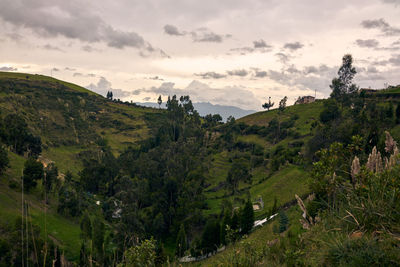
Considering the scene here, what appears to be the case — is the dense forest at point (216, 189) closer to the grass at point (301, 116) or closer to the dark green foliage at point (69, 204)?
the dark green foliage at point (69, 204)

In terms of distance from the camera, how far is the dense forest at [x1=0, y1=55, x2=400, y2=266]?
7.67m

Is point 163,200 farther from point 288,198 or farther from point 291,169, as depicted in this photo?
point 291,169

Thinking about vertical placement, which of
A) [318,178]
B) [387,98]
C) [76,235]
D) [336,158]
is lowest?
[76,235]

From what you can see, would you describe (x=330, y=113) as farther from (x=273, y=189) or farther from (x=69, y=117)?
(x=69, y=117)

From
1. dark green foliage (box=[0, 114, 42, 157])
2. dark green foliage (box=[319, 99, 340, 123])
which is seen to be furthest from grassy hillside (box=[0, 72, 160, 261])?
dark green foliage (box=[319, 99, 340, 123])

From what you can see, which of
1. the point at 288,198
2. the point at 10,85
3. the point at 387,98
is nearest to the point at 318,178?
the point at 288,198

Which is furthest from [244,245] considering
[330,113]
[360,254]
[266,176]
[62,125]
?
[62,125]

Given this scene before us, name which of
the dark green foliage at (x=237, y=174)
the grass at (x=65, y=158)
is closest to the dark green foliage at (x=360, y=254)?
the dark green foliage at (x=237, y=174)

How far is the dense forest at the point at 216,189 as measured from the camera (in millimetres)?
7668

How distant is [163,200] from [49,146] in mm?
77166

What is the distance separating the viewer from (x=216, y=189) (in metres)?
74.2

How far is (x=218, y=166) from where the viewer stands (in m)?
87.4

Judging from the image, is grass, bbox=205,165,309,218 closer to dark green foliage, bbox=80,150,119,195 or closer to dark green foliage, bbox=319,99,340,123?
dark green foliage, bbox=319,99,340,123

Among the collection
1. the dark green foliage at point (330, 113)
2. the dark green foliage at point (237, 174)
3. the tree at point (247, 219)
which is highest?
the dark green foliage at point (330, 113)
